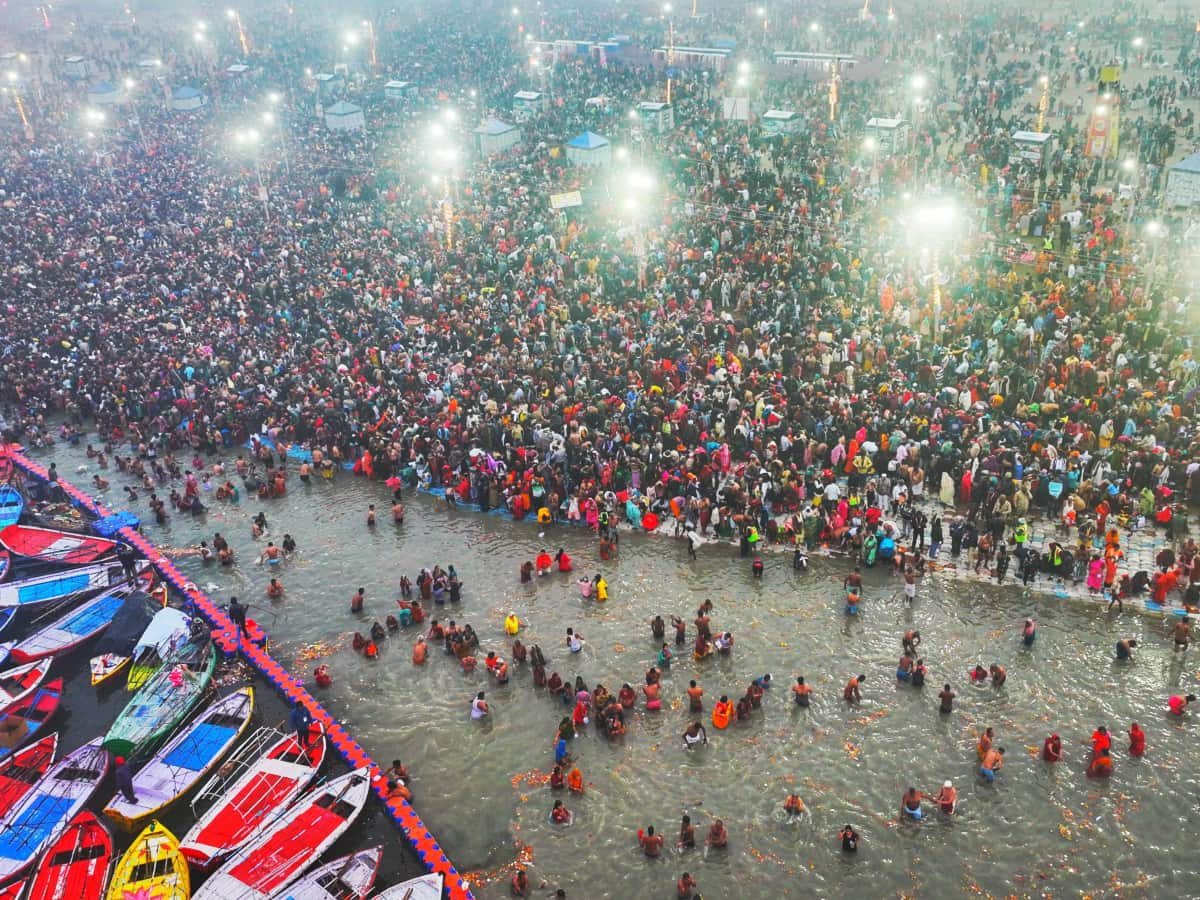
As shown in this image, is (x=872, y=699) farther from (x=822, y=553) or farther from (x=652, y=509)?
(x=652, y=509)

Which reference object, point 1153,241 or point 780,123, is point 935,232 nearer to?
point 1153,241

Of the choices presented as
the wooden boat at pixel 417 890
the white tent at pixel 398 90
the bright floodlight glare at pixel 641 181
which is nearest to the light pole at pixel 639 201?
the bright floodlight glare at pixel 641 181

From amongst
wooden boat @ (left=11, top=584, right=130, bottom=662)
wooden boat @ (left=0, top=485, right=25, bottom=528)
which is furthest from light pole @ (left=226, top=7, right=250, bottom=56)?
wooden boat @ (left=11, top=584, right=130, bottom=662)

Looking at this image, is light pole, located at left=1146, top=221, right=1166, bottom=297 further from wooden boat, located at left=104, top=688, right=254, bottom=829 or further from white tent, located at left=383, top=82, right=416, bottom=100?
white tent, located at left=383, top=82, right=416, bottom=100

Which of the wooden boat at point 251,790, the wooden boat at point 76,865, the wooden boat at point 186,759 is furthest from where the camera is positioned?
the wooden boat at point 186,759

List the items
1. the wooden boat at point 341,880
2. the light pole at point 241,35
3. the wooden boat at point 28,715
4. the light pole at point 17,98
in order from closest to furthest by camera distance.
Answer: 1. the wooden boat at point 341,880
2. the wooden boat at point 28,715
3. the light pole at point 17,98
4. the light pole at point 241,35

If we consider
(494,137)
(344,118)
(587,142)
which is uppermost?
(344,118)

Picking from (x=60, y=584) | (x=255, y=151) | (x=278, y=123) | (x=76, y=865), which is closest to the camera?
(x=76, y=865)

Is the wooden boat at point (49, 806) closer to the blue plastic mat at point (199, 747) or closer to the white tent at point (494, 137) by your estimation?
the blue plastic mat at point (199, 747)

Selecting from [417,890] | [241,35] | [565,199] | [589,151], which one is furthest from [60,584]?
[241,35]
